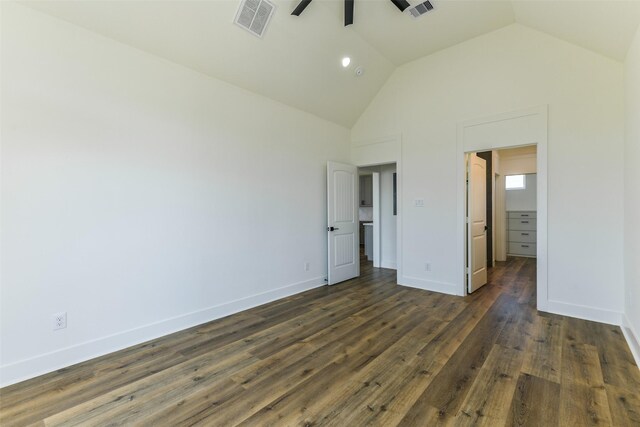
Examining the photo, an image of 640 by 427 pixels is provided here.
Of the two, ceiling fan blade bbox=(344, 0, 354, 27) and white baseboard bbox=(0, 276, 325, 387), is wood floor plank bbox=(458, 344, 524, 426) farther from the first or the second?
ceiling fan blade bbox=(344, 0, 354, 27)

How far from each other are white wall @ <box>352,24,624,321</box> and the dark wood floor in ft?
2.24

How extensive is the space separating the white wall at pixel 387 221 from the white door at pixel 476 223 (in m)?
1.64

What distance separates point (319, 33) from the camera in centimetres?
341

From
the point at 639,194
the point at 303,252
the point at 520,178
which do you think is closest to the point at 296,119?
the point at 303,252

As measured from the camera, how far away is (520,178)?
24.7 ft

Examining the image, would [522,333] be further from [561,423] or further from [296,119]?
[296,119]

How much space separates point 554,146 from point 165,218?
174 inches

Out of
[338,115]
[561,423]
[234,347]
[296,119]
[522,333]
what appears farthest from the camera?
[338,115]

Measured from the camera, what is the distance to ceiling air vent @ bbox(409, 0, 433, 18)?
3.21m

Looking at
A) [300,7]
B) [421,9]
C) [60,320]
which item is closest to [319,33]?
[300,7]

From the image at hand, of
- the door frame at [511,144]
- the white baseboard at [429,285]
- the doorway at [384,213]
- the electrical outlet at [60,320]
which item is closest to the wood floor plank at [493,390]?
the door frame at [511,144]

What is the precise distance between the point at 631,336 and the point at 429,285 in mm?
2115

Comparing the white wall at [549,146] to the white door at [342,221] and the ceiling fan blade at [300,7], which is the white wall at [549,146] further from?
the ceiling fan blade at [300,7]

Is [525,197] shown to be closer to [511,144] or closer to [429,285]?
[511,144]
